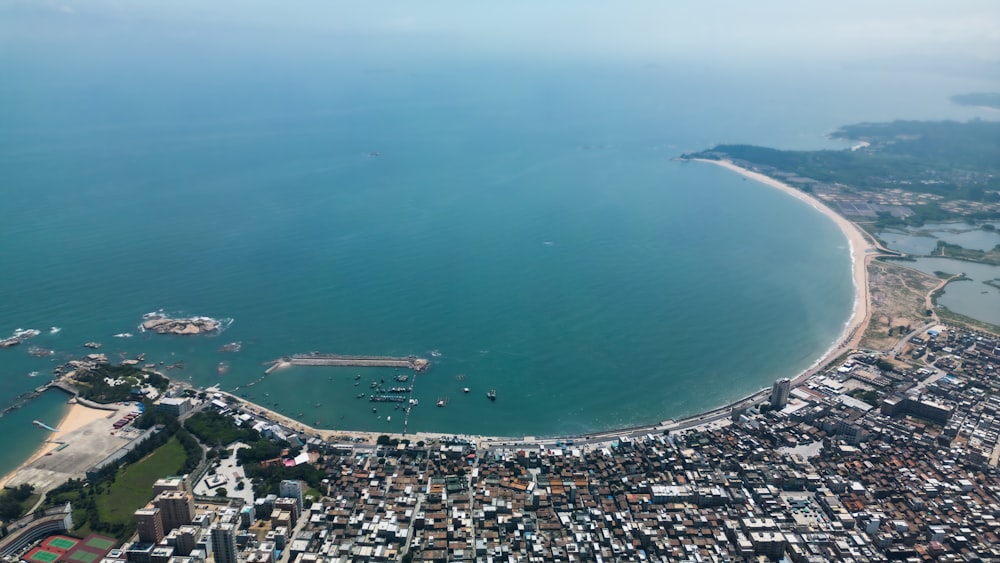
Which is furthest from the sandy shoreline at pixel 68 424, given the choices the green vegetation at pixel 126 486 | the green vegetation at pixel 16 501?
the green vegetation at pixel 126 486

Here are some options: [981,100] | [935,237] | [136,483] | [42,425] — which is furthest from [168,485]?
[981,100]

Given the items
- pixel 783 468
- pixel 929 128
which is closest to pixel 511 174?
pixel 783 468

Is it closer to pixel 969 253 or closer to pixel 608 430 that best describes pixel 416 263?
pixel 608 430

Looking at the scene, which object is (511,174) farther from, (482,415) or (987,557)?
(987,557)

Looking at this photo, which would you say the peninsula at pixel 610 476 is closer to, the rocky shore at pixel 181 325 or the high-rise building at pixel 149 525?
the high-rise building at pixel 149 525

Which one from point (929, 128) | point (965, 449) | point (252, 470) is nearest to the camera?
point (252, 470)

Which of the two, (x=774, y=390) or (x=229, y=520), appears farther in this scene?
(x=774, y=390)

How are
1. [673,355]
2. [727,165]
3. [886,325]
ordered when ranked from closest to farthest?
1. [673,355]
2. [886,325]
3. [727,165]
